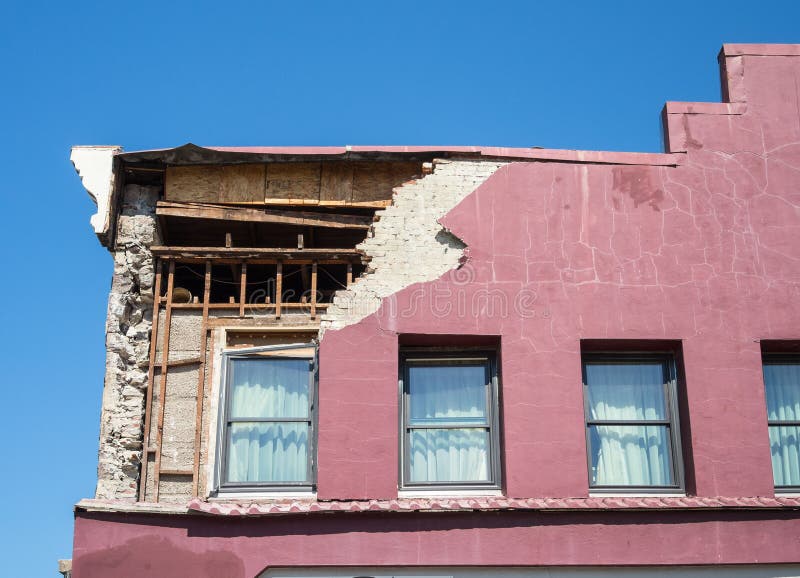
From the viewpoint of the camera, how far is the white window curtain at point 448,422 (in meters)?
12.1

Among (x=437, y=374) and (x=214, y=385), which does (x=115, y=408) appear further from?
(x=437, y=374)

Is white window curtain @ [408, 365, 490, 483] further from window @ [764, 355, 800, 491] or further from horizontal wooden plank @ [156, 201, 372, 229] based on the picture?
window @ [764, 355, 800, 491]

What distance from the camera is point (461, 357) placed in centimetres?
1244

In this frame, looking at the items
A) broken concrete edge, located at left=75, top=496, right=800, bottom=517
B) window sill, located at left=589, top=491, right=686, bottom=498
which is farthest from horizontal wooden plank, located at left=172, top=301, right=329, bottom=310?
window sill, located at left=589, top=491, right=686, bottom=498

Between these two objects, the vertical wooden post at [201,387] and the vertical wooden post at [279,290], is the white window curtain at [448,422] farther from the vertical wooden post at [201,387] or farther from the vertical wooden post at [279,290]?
the vertical wooden post at [201,387]

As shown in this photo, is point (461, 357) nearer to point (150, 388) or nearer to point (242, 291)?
point (242, 291)

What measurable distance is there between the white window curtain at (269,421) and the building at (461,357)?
0.03 metres

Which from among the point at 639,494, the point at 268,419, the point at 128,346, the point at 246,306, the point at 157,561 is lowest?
the point at 157,561

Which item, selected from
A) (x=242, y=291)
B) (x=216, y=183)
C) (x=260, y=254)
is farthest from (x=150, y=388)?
(x=216, y=183)

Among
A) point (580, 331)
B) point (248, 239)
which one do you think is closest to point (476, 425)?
point (580, 331)

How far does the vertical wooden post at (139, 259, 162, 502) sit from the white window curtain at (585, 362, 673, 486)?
16.0 feet

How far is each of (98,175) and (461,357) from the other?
4.67 meters

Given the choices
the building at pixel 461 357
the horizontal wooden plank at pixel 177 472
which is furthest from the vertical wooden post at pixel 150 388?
the horizontal wooden plank at pixel 177 472

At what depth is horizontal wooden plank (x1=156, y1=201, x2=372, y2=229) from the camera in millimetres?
12852
